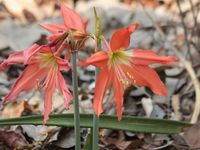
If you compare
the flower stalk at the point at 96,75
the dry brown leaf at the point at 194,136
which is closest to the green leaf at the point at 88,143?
the flower stalk at the point at 96,75

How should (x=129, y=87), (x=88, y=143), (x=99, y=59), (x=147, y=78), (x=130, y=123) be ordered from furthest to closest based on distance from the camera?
(x=129, y=87) → (x=130, y=123) → (x=88, y=143) → (x=147, y=78) → (x=99, y=59)

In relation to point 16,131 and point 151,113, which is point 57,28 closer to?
point 16,131

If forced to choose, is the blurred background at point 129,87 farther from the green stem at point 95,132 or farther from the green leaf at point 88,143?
the green stem at point 95,132

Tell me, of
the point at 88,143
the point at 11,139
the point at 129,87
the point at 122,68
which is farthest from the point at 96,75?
the point at 129,87

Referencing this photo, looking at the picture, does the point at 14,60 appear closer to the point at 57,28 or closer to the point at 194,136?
the point at 57,28

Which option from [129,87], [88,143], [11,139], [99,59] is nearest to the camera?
[99,59]

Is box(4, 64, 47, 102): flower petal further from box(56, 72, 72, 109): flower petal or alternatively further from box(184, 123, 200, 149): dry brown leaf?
box(184, 123, 200, 149): dry brown leaf

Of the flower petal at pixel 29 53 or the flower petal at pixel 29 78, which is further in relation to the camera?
the flower petal at pixel 29 78
